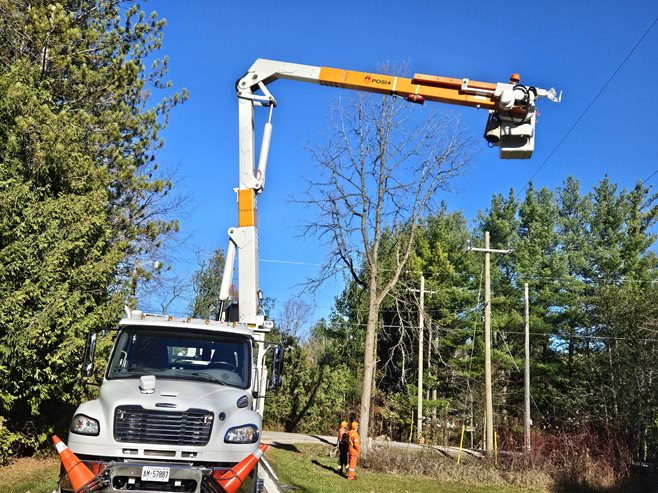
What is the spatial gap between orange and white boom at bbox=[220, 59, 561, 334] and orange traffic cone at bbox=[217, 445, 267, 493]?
3632mm

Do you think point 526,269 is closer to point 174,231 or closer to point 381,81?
point 174,231

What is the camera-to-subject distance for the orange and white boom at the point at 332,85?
32.1 feet

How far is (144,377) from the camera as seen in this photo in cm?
718

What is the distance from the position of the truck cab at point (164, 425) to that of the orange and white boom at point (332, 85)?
2483mm

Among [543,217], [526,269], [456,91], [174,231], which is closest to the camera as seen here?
[456,91]

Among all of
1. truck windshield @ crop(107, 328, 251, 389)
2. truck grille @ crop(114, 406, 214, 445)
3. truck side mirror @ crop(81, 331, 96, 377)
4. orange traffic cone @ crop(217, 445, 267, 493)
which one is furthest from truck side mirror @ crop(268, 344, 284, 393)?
truck side mirror @ crop(81, 331, 96, 377)

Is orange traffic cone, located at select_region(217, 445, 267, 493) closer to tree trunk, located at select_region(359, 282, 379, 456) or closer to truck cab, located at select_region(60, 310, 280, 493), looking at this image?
truck cab, located at select_region(60, 310, 280, 493)

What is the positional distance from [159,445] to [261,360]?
9.30ft

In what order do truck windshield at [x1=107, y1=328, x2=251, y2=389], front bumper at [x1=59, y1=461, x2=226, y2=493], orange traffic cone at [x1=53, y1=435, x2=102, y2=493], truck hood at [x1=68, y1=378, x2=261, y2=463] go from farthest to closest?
truck windshield at [x1=107, y1=328, x2=251, y2=389] → truck hood at [x1=68, y1=378, x2=261, y2=463] → front bumper at [x1=59, y1=461, x2=226, y2=493] → orange traffic cone at [x1=53, y1=435, x2=102, y2=493]

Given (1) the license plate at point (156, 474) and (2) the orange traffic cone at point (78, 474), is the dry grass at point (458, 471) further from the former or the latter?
(2) the orange traffic cone at point (78, 474)

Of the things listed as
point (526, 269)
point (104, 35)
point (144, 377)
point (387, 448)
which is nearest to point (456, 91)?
point (144, 377)

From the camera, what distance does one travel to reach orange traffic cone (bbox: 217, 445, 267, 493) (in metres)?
6.52

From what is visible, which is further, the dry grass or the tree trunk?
the tree trunk

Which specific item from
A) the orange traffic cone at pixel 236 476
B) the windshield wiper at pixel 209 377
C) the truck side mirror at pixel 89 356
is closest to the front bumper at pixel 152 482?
the orange traffic cone at pixel 236 476
